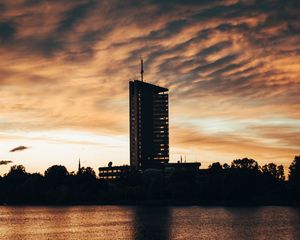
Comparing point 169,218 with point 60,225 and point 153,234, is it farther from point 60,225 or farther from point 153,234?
point 153,234

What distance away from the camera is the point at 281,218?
171500mm

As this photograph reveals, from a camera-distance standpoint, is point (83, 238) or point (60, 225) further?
point (60, 225)

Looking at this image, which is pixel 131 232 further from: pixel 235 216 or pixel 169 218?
pixel 235 216

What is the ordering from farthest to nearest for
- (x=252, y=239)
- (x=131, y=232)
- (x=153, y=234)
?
1. (x=131, y=232)
2. (x=153, y=234)
3. (x=252, y=239)

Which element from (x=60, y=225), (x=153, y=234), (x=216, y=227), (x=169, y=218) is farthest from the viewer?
(x=169, y=218)

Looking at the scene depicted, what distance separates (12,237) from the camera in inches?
5285

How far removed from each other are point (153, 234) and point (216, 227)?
25.0 meters

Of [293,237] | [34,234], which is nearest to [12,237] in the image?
[34,234]

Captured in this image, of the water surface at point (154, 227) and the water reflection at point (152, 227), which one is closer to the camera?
the water reflection at point (152, 227)

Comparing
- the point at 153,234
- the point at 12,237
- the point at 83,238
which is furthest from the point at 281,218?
the point at 12,237

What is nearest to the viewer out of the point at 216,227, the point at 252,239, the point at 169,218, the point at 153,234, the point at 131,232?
the point at 252,239

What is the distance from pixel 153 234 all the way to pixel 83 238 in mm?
15436

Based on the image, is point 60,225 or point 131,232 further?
point 60,225

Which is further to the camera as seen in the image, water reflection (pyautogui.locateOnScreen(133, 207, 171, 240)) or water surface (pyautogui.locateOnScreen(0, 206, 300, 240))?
water surface (pyautogui.locateOnScreen(0, 206, 300, 240))
